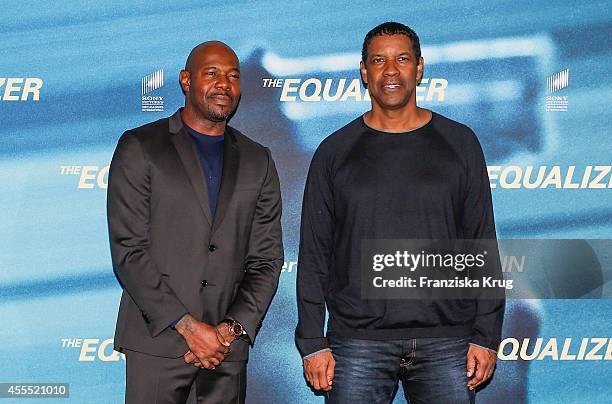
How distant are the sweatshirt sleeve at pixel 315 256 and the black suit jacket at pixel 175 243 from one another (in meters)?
0.16

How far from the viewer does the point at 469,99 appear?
11.3 ft

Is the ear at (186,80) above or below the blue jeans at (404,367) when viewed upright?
above

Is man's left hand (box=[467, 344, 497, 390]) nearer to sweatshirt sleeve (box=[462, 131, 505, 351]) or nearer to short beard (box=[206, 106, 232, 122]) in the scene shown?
sweatshirt sleeve (box=[462, 131, 505, 351])

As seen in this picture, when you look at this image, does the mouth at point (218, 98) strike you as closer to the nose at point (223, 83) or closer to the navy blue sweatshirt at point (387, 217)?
the nose at point (223, 83)

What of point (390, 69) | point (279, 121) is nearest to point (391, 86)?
point (390, 69)

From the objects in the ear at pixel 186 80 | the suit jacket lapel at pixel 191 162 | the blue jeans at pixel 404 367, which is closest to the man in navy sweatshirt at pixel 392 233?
the blue jeans at pixel 404 367

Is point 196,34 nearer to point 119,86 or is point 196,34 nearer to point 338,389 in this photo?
point 119,86

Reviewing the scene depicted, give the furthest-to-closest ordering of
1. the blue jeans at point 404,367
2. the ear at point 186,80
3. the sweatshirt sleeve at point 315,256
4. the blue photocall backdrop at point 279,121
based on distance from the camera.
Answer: the blue photocall backdrop at point 279,121, the ear at point 186,80, the sweatshirt sleeve at point 315,256, the blue jeans at point 404,367

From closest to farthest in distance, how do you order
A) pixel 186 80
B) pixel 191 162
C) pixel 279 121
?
pixel 191 162 → pixel 186 80 → pixel 279 121

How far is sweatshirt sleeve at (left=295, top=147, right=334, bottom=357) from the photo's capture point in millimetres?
2691

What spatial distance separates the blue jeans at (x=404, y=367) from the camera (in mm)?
2588

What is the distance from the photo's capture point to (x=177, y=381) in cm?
269

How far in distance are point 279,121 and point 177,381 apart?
4.29 feet

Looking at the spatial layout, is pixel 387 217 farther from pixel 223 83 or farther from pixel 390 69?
pixel 223 83
